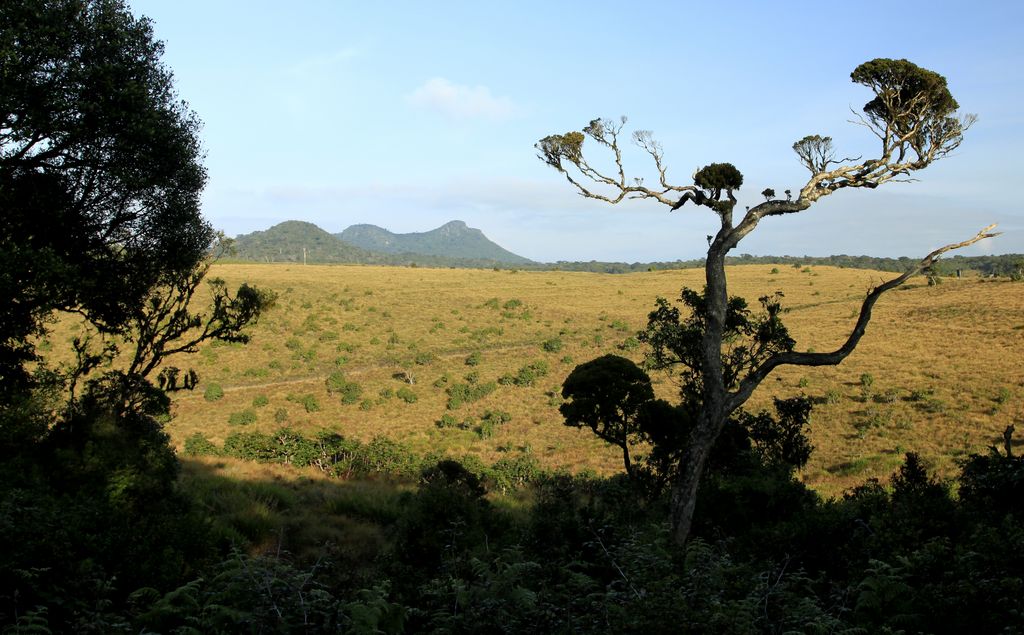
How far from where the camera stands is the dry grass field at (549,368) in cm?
3562

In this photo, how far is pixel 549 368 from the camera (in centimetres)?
5406

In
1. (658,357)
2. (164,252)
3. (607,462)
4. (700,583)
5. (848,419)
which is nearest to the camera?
(700,583)

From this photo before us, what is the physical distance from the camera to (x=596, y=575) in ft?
32.4

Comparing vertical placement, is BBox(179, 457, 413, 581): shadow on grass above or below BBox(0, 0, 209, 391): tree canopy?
below

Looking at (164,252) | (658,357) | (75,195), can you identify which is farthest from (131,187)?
(658,357)

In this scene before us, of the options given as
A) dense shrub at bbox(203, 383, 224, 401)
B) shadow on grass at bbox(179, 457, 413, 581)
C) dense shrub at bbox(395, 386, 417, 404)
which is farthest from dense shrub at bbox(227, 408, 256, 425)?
shadow on grass at bbox(179, 457, 413, 581)

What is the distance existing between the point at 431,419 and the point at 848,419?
26.7 meters

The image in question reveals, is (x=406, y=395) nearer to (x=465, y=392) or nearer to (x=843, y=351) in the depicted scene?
(x=465, y=392)

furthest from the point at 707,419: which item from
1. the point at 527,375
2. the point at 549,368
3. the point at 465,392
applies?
the point at 549,368

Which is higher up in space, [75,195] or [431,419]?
[75,195]

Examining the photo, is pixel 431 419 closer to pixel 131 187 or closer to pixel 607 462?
pixel 607 462

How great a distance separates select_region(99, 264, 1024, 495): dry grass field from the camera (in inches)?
1403

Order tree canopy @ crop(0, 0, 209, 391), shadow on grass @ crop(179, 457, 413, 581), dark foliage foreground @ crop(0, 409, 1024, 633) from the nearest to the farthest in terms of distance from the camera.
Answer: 1. dark foliage foreground @ crop(0, 409, 1024, 633)
2. tree canopy @ crop(0, 0, 209, 391)
3. shadow on grass @ crop(179, 457, 413, 581)

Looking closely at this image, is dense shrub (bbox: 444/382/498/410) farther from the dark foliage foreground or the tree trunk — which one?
the tree trunk
